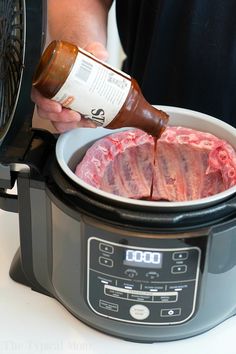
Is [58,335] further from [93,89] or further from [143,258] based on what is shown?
[93,89]

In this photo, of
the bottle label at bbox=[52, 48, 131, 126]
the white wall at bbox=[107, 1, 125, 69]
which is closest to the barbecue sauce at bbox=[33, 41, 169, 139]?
the bottle label at bbox=[52, 48, 131, 126]

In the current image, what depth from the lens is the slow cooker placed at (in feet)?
2.32

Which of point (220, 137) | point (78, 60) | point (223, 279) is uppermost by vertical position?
point (78, 60)

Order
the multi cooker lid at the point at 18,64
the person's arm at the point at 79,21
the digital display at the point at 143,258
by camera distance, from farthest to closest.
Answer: the person's arm at the point at 79,21
the multi cooker lid at the point at 18,64
the digital display at the point at 143,258

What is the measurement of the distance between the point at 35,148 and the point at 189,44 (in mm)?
400

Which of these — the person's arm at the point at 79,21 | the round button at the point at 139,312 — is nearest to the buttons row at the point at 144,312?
the round button at the point at 139,312

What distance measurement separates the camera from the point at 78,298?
79cm

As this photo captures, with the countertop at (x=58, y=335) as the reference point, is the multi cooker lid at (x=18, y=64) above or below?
above

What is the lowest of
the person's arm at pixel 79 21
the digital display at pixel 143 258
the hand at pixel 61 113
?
the digital display at pixel 143 258

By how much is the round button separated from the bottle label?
24cm

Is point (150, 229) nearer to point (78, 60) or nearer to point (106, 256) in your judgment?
point (106, 256)

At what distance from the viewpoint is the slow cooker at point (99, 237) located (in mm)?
708

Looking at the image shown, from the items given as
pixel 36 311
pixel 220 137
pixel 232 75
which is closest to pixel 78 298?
pixel 36 311

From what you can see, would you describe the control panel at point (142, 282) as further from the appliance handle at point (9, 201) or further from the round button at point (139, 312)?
the appliance handle at point (9, 201)
